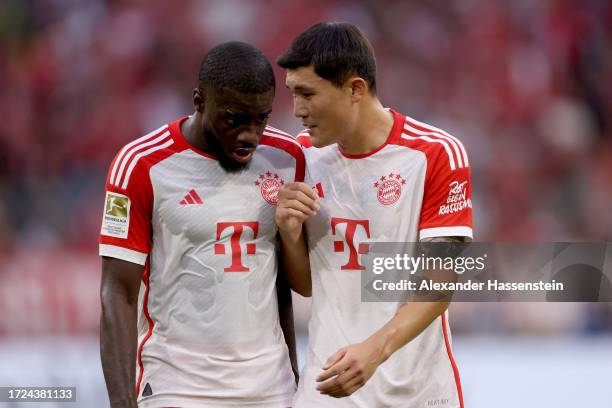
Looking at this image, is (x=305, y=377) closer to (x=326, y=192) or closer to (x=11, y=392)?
(x=326, y=192)

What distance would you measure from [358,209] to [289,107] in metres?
5.92

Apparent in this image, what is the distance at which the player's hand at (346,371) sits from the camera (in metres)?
3.40

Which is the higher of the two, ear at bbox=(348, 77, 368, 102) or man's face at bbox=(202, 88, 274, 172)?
ear at bbox=(348, 77, 368, 102)

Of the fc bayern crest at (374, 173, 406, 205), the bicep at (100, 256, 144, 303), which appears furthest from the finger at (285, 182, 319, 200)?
the bicep at (100, 256, 144, 303)

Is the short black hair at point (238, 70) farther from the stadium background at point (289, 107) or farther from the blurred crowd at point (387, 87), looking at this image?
the blurred crowd at point (387, 87)

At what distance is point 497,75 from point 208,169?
696 centimetres

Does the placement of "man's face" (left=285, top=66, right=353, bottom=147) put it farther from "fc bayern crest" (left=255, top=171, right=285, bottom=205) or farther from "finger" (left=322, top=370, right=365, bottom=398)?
"finger" (left=322, top=370, right=365, bottom=398)

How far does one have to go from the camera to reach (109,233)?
3.74 metres

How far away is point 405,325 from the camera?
11.9 feet

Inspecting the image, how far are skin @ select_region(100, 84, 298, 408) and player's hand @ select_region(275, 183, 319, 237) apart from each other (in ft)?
0.67

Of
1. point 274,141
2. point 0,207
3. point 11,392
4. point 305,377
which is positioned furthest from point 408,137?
point 0,207

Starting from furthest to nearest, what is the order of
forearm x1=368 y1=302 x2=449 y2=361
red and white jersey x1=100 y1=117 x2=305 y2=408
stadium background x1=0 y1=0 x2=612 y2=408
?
stadium background x1=0 y1=0 x2=612 y2=408 → red and white jersey x1=100 y1=117 x2=305 y2=408 → forearm x1=368 y1=302 x2=449 y2=361

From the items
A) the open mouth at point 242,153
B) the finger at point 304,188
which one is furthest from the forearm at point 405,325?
the open mouth at point 242,153

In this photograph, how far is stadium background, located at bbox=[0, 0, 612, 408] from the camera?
27.1ft
